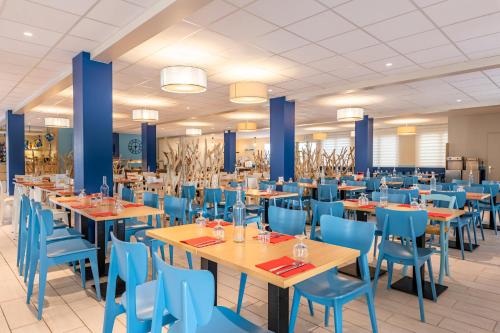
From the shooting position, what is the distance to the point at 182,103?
8.20 meters

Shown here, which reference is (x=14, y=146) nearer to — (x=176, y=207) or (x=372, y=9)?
(x=176, y=207)

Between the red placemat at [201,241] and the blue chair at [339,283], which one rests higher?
the red placemat at [201,241]

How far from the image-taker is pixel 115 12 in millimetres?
3227

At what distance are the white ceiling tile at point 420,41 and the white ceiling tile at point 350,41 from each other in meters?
0.33

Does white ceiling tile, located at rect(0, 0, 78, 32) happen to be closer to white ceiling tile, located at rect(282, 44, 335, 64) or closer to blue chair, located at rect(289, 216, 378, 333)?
white ceiling tile, located at rect(282, 44, 335, 64)

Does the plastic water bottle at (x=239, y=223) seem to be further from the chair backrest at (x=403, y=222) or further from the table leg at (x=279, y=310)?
the chair backrest at (x=403, y=222)

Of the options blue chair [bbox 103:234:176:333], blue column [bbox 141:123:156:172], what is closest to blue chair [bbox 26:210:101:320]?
blue chair [bbox 103:234:176:333]

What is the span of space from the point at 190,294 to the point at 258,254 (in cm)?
63

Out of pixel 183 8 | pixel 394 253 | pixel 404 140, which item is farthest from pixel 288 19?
pixel 404 140

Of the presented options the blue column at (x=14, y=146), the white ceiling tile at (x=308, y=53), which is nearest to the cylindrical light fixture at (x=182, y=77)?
the white ceiling tile at (x=308, y=53)

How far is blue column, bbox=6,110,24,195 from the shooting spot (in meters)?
9.40

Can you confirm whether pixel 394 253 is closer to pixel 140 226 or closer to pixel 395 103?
pixel 140 226

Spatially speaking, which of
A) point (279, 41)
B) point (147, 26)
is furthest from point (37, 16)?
point (279, 41)

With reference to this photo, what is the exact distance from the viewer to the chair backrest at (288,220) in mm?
2471
